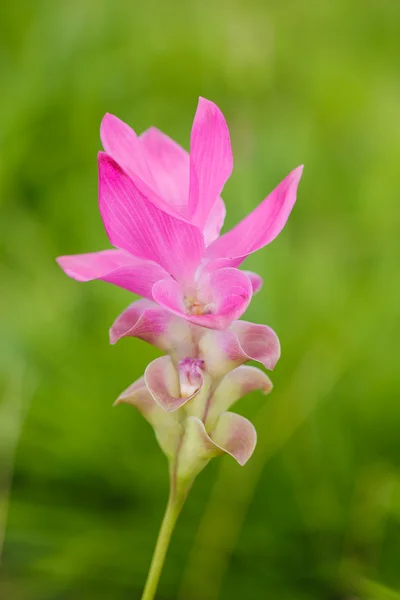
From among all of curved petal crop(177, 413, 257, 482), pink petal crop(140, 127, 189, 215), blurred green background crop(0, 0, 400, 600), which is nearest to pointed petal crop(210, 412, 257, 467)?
curved petal crop(177, 413, 257, 482)

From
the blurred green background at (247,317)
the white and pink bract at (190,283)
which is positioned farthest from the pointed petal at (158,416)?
the blurred green background at (247,317)

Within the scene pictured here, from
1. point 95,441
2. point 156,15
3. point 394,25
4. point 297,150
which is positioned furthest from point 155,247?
point 394,25

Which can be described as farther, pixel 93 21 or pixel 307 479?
pixel 93 21

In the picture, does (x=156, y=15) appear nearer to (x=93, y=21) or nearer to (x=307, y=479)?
(x=93, y=21)

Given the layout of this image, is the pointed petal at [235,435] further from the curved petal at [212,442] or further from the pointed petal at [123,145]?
the pointed petal at [123,145]

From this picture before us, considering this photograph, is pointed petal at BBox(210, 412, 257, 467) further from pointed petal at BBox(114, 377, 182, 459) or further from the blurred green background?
the blurred green background

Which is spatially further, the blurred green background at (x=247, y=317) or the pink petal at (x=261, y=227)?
the blurred green background at (x=247, y=317)

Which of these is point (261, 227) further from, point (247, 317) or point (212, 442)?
point (247, 317)
